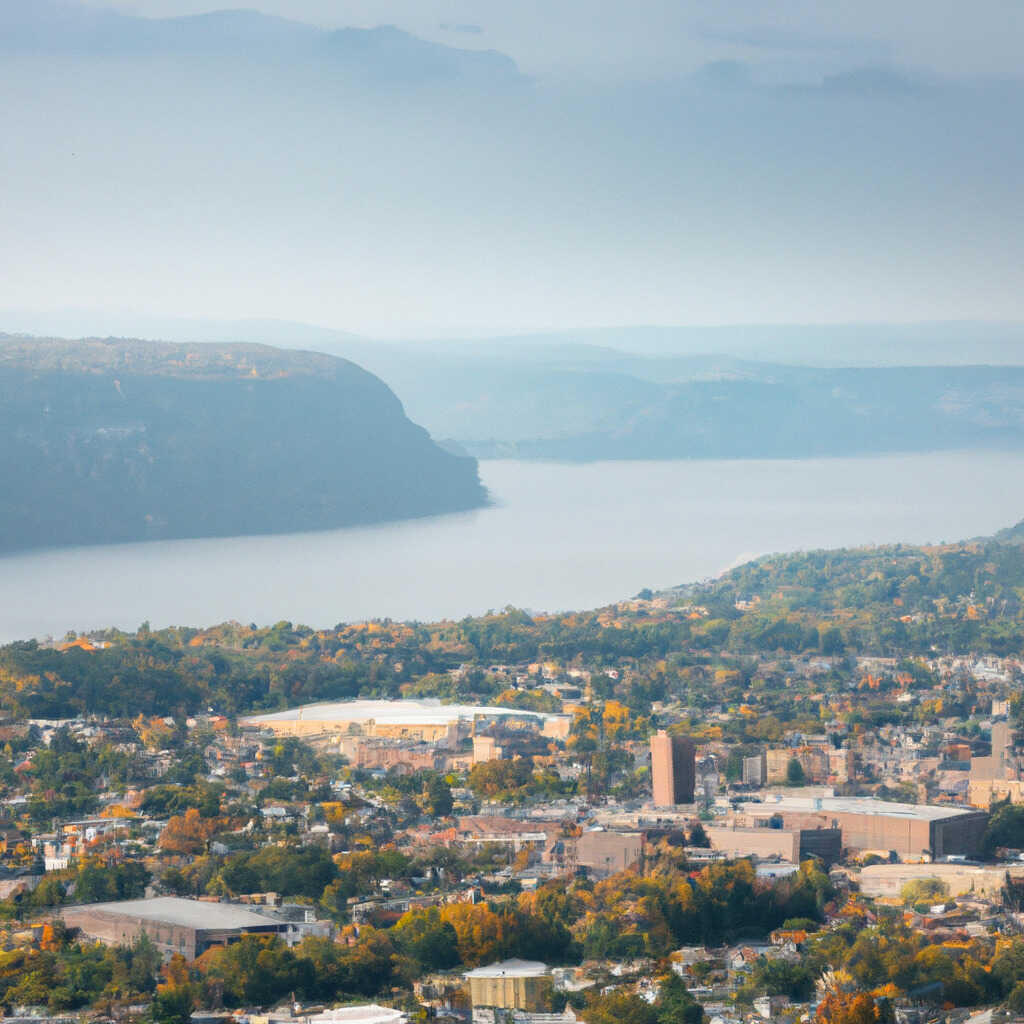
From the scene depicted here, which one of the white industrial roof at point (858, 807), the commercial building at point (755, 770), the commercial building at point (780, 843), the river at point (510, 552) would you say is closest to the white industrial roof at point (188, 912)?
the commercial building at point (780, 843)

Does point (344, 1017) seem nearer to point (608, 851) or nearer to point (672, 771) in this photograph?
point (608, 851)

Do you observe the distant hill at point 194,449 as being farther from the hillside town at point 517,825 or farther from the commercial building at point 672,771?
the commercial building at point 672,771

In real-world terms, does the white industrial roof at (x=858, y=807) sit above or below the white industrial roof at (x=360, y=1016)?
below

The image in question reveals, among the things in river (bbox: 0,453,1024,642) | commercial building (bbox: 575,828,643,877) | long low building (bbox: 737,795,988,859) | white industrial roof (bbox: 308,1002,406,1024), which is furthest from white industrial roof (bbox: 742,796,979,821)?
river (bbox: 0,453,1024,642)

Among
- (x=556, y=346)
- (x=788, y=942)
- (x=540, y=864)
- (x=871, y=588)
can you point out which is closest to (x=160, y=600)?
(x=871, y=588)

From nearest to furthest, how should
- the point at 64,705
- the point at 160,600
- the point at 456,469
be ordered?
the point at 64,705 < the point at 160,600 < the point at 456,469

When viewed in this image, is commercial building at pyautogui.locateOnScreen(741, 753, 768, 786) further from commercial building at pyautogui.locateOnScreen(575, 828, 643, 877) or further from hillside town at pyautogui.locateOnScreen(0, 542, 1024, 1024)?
commercial building at pyautogui.locateOnScreen(575, 828, 643, 877)

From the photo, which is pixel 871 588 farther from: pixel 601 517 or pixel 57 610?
pixel 601 517
